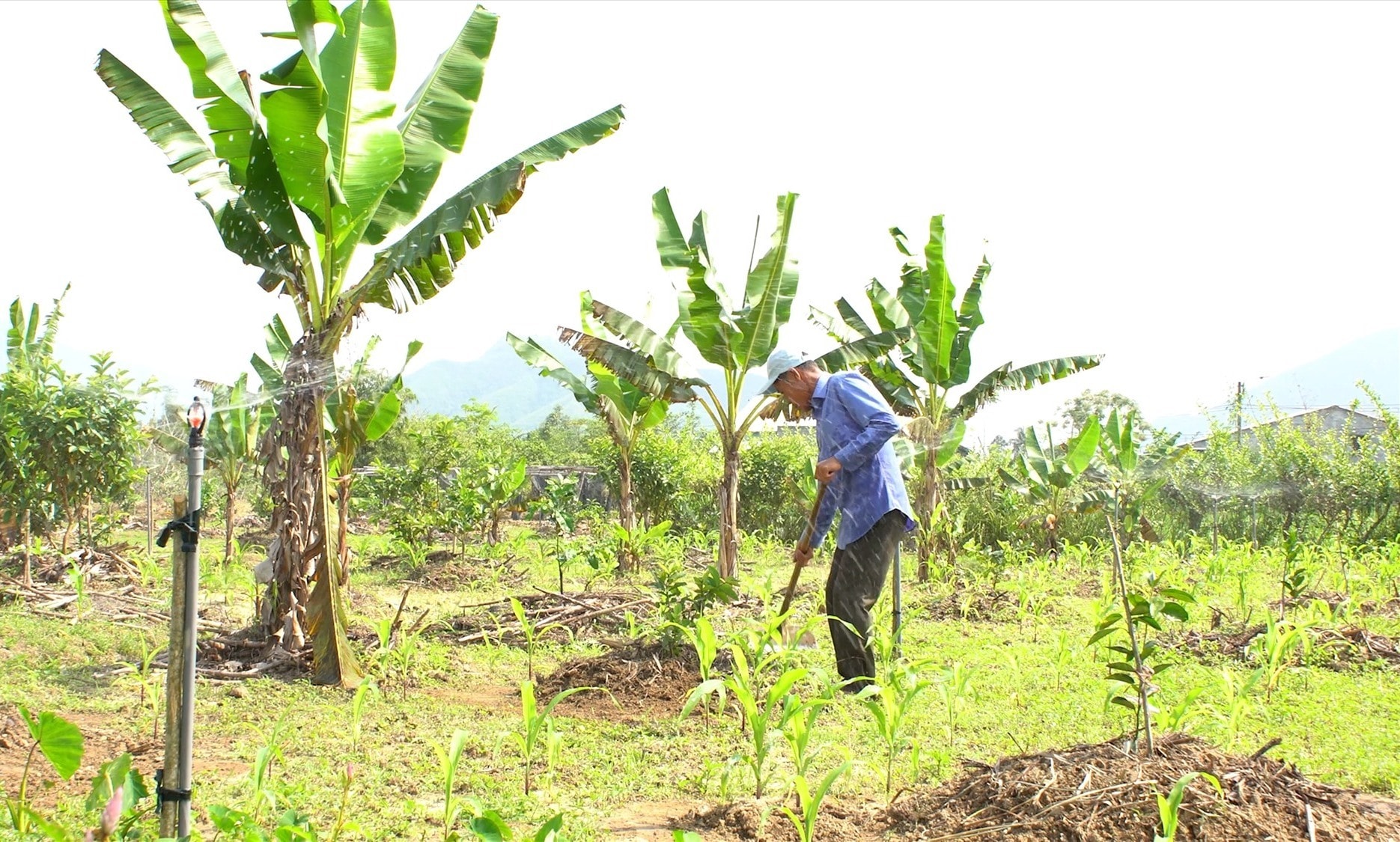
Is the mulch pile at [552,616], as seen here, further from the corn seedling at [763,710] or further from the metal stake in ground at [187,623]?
the metal stake in ground at [187,623]

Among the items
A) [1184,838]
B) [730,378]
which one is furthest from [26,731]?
[730,378]

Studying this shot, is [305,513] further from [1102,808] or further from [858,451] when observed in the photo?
[1102,808]

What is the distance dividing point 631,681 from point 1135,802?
2883mm

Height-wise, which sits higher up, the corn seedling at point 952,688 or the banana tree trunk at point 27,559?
the banana tree trunk at point 27,559

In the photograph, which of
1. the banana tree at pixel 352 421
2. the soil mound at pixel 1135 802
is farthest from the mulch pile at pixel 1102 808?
the banana tree at pixel 352 421

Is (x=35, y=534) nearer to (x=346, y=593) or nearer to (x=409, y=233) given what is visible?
(x=346, y=593)

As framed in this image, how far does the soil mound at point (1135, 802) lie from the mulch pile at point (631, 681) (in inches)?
75.0

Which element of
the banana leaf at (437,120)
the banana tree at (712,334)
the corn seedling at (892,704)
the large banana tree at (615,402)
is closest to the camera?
the corn seedling at (892,704)

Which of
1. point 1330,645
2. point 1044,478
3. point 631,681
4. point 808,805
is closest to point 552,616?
point 631,681

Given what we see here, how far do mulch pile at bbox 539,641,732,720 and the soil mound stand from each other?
1.90 metres

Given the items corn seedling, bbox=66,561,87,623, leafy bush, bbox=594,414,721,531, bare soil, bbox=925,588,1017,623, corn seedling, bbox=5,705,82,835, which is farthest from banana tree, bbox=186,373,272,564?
corn seedling, bbox=5,705,82,835

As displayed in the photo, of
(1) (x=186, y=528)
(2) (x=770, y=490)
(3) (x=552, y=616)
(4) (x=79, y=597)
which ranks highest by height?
(2) (x=770, y=490)

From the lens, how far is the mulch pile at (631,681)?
4863 millimetres

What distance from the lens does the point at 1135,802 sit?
2857 millimetres
